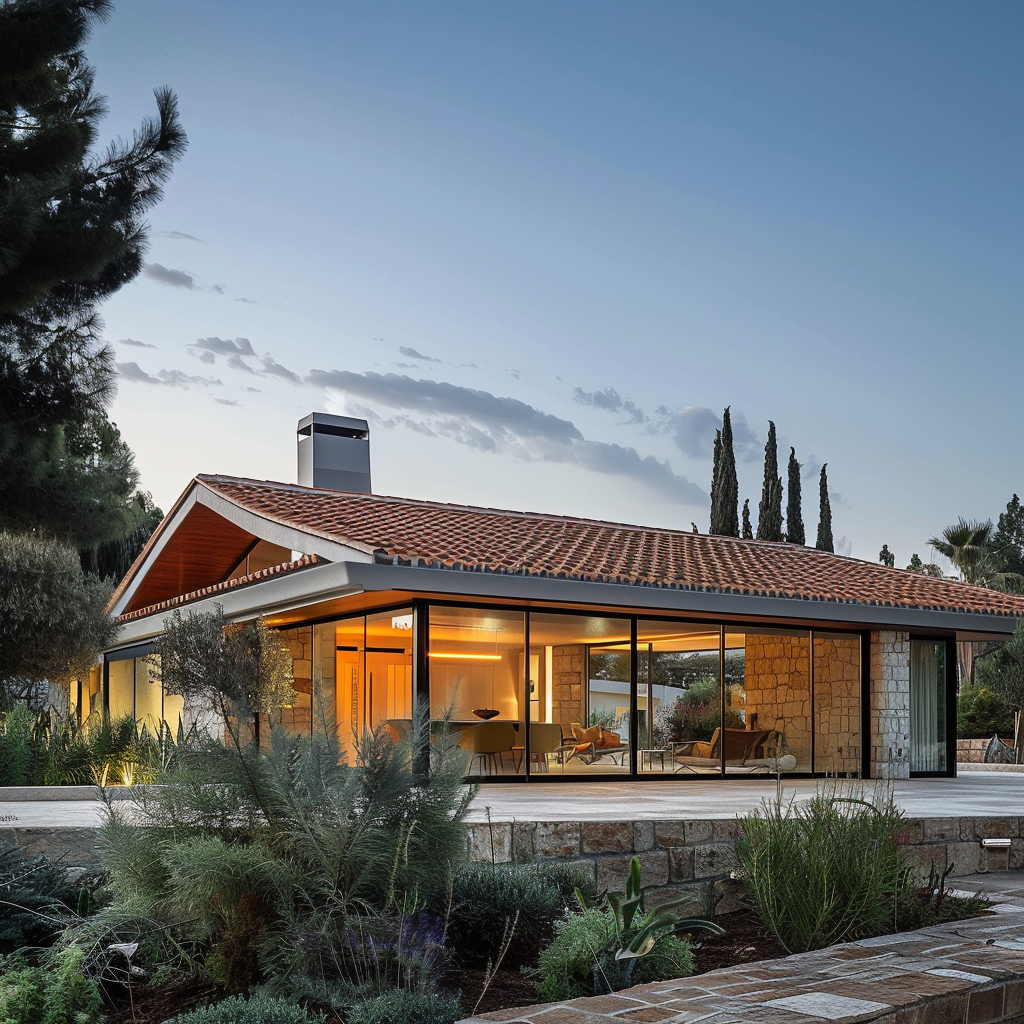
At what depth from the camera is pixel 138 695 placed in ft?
70.2

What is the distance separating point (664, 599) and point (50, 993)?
10.3m

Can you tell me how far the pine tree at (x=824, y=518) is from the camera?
37.8 m

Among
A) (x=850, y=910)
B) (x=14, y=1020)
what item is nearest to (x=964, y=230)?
(x=850, y=910)

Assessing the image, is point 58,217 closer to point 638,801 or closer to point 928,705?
point 638,801

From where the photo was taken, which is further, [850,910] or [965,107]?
[965,107]

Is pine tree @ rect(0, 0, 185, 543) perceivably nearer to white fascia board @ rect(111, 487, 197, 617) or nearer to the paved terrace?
the paved terrace

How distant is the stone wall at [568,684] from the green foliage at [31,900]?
9.35m

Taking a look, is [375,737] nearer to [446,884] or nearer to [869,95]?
[446,884]

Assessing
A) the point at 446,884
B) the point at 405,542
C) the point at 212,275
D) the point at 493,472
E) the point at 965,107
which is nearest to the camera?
the point at 446,884

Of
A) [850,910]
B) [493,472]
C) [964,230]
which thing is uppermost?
[964,230]

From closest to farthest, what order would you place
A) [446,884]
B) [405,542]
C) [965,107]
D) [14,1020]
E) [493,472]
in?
1. [14,1020]
2. [446,884]
3. [405,542]
4. [965,107]
5. [493,472]

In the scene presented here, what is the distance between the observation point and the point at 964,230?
1695 centimetres

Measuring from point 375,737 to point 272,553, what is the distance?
1297cm

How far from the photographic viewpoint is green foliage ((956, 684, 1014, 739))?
2908 centimetres
